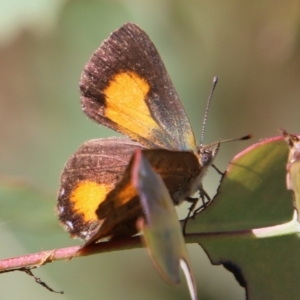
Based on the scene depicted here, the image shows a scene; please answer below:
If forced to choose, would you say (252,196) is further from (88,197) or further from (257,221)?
(88,197)

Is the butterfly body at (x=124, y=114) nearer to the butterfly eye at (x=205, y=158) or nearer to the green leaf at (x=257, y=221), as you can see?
the butterfly eye at (x=205, y=158)

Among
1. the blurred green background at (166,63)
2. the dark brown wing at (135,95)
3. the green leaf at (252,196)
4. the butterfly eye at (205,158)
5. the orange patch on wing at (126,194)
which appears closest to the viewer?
the orange patch on wing at (126,194)

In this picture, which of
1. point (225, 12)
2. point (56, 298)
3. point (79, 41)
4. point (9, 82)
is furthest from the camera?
point (9, 82)

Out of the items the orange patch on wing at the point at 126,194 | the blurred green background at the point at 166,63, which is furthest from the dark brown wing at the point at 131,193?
the blurred green background at the point at 166,63

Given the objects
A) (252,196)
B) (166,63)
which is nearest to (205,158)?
(252,196)

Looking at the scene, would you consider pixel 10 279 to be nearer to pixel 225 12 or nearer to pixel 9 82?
pixel 9 82

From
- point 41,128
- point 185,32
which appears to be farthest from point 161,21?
point 41,128

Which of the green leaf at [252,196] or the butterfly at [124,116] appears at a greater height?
the butterfly at [124,116]
